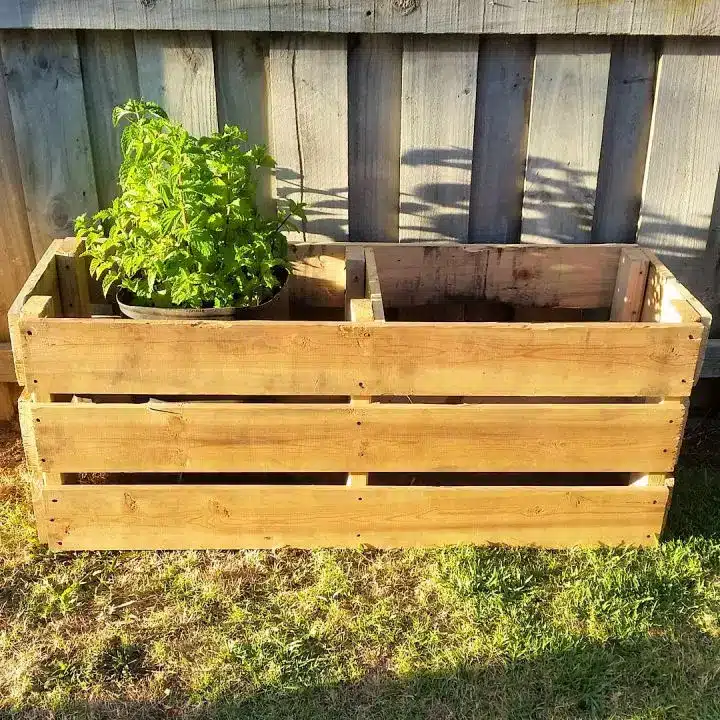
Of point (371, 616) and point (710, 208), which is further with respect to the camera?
point (710, 208)

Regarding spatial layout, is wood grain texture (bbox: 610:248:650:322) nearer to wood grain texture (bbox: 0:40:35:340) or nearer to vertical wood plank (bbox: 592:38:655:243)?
vertical wood plank (bbox: 592:38:655:243)

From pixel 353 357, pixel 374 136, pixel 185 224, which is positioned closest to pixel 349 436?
pixel 353 357

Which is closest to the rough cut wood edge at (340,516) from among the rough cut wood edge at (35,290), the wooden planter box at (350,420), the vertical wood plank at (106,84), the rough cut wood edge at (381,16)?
the wooden planter box at (350,420)

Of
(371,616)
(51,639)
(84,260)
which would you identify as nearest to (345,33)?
(84,260)

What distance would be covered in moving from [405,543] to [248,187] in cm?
134

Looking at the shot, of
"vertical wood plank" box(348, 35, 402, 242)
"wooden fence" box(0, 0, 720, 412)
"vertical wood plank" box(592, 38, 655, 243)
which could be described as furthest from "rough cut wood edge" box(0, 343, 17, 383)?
"vertical wood plank" box(592, 38, 655, 243)

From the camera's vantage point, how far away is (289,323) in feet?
8.43

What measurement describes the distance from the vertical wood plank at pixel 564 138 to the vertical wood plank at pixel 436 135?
0.25 metres

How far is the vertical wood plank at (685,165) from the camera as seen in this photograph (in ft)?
9.80

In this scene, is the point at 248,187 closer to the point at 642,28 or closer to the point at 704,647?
the point at 642,28

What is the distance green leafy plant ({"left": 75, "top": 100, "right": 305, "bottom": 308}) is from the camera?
2.54 meters

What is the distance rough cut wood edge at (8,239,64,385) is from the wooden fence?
28cm

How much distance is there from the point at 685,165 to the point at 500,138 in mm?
718

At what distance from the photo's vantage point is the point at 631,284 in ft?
10.1
